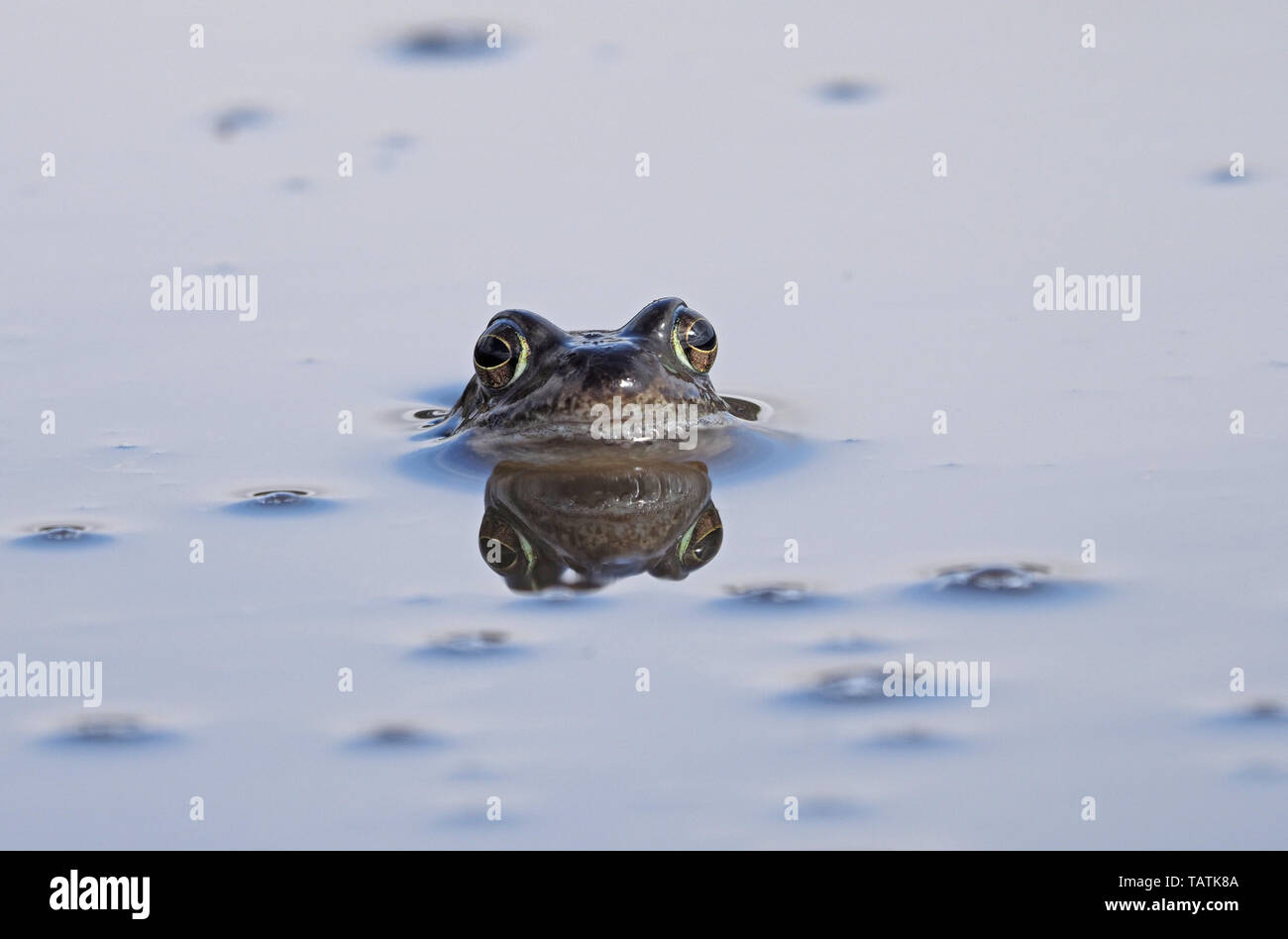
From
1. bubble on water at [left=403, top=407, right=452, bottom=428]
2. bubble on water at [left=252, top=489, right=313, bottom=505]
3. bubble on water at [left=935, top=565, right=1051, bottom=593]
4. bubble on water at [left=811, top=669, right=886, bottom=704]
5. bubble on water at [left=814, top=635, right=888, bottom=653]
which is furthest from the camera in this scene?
bubble on water at [left=403, top=407, right=452, bottom=428]

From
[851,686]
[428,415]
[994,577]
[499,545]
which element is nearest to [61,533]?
→ [499,545]

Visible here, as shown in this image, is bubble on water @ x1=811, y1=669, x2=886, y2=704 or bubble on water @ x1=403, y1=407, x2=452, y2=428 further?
bubble on water @ x1=403, y1=407, x2=452, y2=428

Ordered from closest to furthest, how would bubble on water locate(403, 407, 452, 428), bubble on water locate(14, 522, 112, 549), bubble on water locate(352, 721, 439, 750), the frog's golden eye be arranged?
bubble on water locate(352, 721, 439, 750) < the frog's golden eye < bubble on water locate(14, 522, 112, 549) < bubble on water locate(403, 407, 452, 428)

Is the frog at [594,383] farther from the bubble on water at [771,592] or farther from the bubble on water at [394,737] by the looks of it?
the bubble on water at [394,737]

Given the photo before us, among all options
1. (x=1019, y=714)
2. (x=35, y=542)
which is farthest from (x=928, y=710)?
(x=35, y=542)

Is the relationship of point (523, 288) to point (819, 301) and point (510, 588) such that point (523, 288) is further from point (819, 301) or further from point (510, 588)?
point (510, 588)

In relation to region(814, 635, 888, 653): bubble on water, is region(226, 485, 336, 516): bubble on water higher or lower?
higher

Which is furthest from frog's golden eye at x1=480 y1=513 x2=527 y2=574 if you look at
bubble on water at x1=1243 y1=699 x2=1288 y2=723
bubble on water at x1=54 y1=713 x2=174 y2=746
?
bubble on water at x1=1243 y1=699 x2=1288 y2=723

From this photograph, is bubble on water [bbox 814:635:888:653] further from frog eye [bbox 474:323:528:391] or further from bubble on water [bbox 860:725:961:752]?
frog eye [bbox 474:323:528:391]
